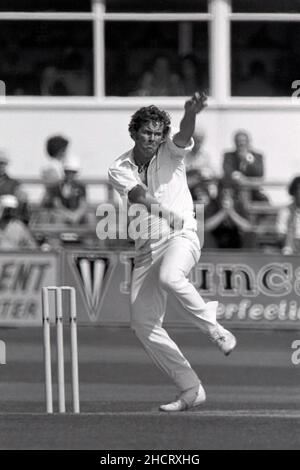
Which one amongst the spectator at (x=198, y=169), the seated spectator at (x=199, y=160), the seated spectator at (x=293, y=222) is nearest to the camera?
the seated spectator at (x=293, y=222)

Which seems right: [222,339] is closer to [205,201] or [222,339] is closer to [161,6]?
[205,201]

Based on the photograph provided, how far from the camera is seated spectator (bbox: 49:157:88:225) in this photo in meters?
17.4

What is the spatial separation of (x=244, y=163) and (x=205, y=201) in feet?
4.14

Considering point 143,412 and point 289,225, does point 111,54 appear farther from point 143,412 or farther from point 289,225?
point 143,412

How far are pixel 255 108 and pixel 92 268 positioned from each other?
439cm

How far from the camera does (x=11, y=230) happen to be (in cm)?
1692

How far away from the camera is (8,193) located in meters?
17.4

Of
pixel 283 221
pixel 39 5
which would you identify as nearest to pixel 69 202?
pixel 283 221

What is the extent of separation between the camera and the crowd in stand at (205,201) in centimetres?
1692

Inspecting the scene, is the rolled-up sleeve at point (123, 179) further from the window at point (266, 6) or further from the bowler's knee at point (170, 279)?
the window at point (266, 6)

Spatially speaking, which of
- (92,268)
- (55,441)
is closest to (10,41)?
(92,268)

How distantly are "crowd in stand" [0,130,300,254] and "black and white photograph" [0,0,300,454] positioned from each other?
24mm

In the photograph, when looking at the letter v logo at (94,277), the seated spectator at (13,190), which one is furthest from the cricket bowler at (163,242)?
the seated spectator at (13,190)

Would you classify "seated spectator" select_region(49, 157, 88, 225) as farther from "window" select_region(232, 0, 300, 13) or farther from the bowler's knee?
the bowler's knee
